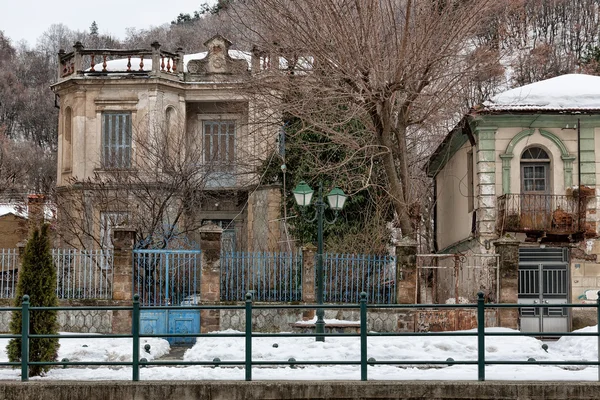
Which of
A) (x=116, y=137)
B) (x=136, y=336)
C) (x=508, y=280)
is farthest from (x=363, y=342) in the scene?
(x=116, y=137)

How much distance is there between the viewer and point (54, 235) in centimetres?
2756

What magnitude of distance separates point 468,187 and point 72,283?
12.9m

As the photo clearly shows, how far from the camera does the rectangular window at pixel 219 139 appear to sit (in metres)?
31.9

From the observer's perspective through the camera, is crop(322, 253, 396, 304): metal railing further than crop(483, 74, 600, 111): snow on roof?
No

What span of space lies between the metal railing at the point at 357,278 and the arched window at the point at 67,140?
44.2 feet

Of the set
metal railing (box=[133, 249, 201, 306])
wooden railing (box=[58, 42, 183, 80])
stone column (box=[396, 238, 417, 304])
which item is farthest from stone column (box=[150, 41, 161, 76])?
stone column (box=[396, 238, 417, 304])

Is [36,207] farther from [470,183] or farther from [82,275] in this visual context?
[470,183]

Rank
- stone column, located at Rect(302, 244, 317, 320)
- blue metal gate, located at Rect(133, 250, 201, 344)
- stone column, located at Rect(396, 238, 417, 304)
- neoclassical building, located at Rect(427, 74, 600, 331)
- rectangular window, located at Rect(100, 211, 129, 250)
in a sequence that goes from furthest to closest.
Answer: rectangular window, located at Rect(100, 211, 129, 250) → neoclassical building, located at Rect(427, 74, 600, 331) → stone column, located at Rect(302, 244, 317, 320) → stone column, located at Rect(396, 238, 417, 304) → blue metal gate, located at Rect(133, 250, 201, 344)

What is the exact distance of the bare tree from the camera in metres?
21.9

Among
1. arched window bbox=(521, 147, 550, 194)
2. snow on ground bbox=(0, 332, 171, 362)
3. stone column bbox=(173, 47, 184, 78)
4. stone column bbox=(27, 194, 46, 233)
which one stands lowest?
snow on ground bbox=(0, 332, 171, 362)

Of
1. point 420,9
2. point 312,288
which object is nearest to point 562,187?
point 420,9

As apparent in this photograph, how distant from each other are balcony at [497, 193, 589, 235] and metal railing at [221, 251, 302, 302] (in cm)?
685

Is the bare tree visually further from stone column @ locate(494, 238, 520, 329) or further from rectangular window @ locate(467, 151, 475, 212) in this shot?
rectangular window @ locate(467, 151, 475, 212)

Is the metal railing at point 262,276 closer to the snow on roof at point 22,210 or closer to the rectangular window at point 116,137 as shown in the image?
the snow on roof at point 22,210
